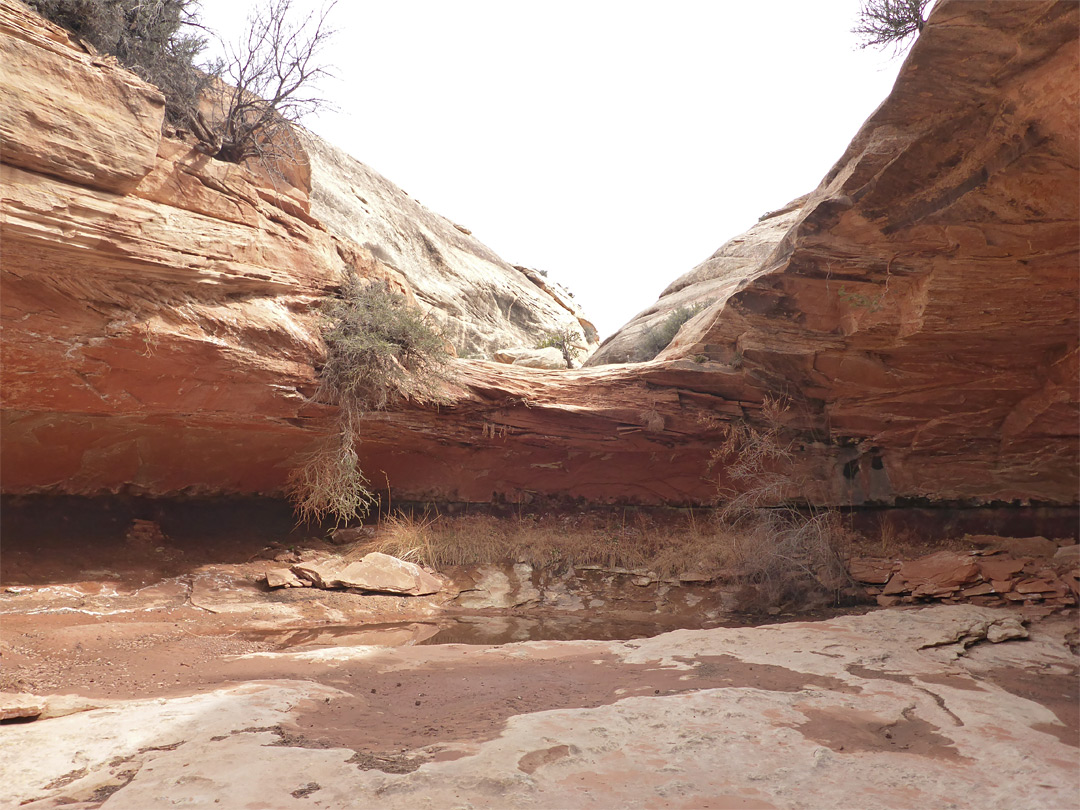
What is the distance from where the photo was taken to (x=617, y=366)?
1143cm

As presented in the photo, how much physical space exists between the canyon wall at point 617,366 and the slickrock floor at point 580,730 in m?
3.58

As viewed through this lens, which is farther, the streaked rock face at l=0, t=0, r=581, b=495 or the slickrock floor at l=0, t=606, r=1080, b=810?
the streaked rock face at l=0, t=0, r=581, b=495

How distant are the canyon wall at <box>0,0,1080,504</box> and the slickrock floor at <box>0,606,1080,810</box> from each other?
11.7 ft

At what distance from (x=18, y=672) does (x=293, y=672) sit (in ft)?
6.90

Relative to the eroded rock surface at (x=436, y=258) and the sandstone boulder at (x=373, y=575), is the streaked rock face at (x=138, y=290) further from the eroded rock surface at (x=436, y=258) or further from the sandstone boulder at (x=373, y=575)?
the eroded rock surface at (x=436, y=258)

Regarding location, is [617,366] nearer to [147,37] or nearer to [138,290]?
[138,290]

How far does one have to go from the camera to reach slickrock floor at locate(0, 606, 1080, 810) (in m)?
2.84

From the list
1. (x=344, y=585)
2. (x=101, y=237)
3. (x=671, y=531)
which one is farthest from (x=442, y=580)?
(x=101, y=237)

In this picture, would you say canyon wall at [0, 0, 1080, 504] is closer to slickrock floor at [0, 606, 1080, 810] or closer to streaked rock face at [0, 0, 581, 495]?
streaked rock face at [0, 0, 581, 495]

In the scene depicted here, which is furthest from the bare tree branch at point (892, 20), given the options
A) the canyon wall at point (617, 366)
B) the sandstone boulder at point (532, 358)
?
the sandstone boulder at point (532, 358)

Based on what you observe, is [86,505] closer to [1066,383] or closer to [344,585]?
[344,585]

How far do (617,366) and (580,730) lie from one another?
27.1 ft

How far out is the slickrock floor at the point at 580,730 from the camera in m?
2.84

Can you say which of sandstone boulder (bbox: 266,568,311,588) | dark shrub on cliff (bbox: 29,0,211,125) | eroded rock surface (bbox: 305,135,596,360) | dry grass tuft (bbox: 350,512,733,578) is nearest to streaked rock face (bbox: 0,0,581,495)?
dark shrub on cliff (bbox: 29,0,211,125)
